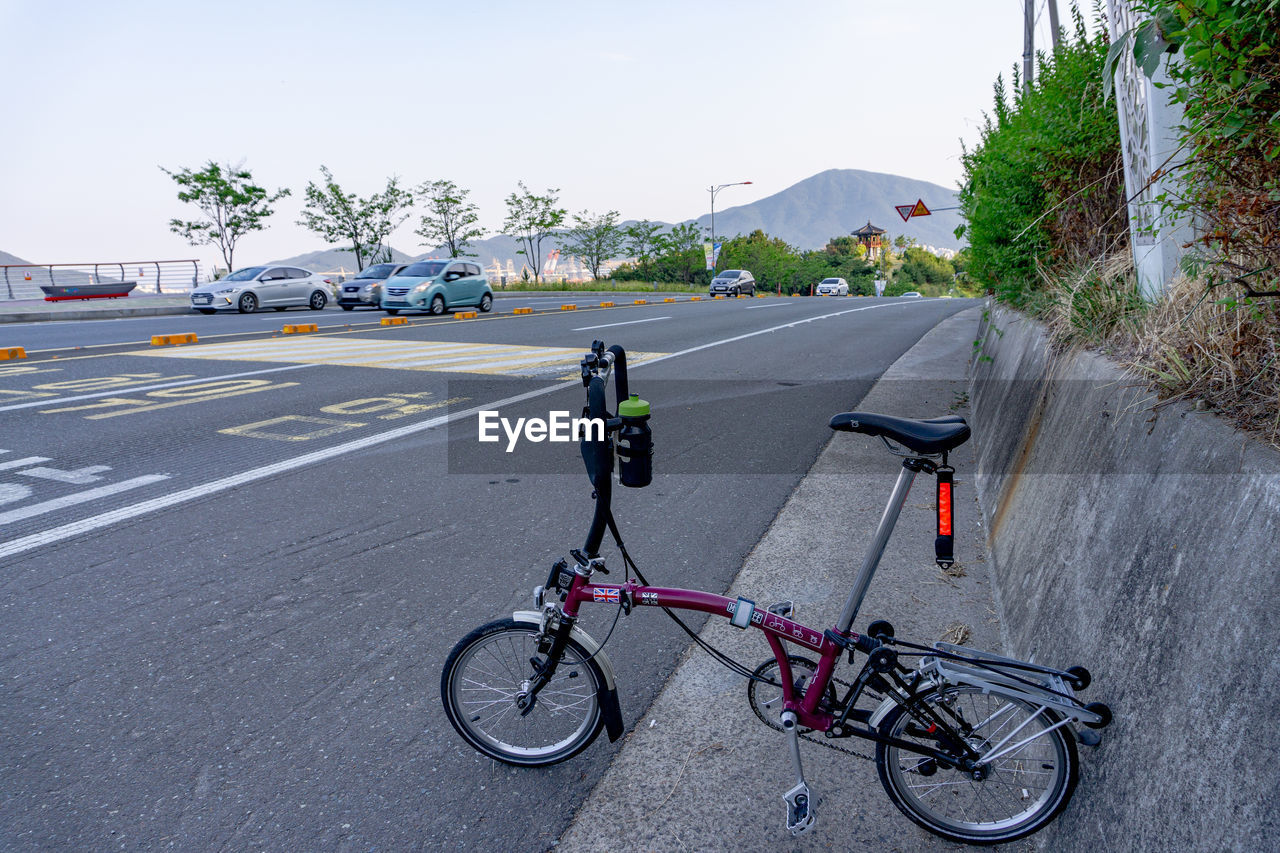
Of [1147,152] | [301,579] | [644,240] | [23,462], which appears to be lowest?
[301,579]

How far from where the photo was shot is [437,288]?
23188 millimetres

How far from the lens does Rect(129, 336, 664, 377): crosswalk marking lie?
11.5m

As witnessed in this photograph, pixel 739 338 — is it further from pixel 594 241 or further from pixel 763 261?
pixel 763 261

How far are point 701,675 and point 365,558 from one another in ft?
6.76

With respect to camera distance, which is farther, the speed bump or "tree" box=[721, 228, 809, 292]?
"tree" box=[721, 228, 809, 292]

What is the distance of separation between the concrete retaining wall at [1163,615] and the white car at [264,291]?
2655 cm

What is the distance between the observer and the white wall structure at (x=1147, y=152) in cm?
413

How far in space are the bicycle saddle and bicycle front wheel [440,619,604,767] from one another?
1191mm

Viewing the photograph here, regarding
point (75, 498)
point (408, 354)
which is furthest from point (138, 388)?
point (75, 498)

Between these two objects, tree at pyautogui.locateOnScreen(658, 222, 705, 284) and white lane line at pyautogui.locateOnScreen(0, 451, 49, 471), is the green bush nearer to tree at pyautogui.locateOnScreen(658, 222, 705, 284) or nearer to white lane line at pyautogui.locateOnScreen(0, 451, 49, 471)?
white lane line at pyautogui.locateOnScreen(0, 451, 49, 471)

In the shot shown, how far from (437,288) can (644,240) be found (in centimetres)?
4497

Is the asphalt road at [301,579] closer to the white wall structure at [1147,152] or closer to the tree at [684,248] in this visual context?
the white wall structure at [1147,152]

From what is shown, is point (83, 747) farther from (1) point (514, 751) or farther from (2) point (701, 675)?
(2) point (701, 675)

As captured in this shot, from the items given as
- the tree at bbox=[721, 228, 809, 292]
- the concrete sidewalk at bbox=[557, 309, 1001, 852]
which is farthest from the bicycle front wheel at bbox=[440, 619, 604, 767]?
the tree at bbox=[721, 228, 809, 292]
